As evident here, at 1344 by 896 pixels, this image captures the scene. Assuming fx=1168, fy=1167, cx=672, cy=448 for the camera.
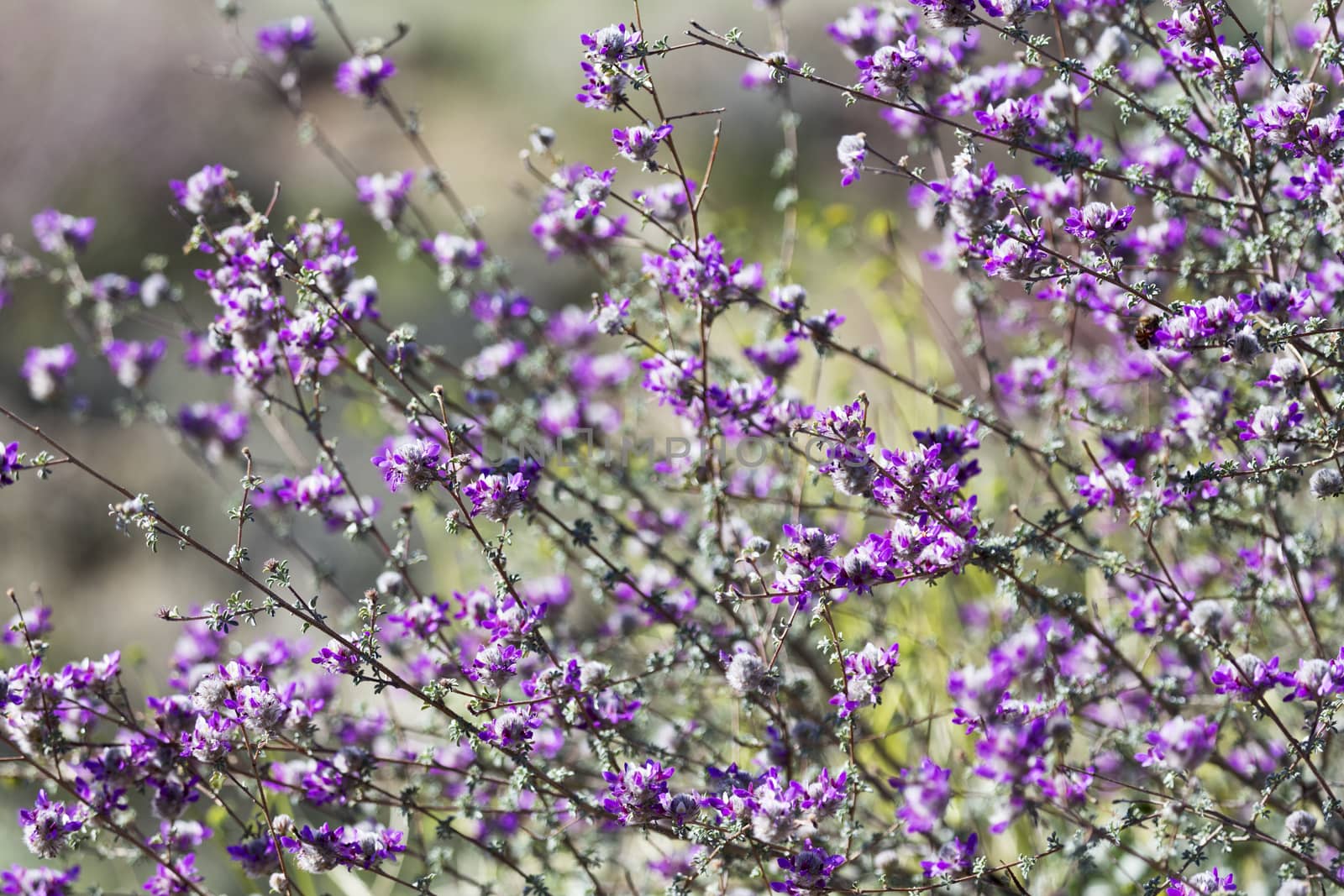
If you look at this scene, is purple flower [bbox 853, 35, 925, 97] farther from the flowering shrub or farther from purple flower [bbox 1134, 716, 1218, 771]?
purple flower [bbox 1134, 716, 1218, 771]

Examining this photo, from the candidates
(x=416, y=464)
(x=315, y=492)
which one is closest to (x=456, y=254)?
(x=315, y=492)

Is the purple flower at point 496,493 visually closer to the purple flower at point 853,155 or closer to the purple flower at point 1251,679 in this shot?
the purple flower at point 853,155

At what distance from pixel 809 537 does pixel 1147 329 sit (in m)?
0.64

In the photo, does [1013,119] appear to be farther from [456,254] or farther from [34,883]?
[34,883]

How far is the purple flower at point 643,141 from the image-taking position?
1614mm

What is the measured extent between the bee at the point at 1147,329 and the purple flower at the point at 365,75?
1.52m

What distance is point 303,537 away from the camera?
4113mm

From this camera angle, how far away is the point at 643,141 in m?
1.62

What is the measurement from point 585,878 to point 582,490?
2.67ft

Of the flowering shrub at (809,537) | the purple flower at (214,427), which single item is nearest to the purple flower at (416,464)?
the flowering shrub at (809,537)

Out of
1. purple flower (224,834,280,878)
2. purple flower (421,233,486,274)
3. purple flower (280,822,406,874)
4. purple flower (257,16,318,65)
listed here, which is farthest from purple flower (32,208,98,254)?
purple flower (280,822,406,874)

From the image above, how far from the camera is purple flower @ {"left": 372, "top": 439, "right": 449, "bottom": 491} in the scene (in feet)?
5.01

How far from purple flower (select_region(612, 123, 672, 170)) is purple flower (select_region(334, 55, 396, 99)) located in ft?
3.08

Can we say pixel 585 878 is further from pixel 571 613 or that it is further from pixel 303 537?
pixel 303 537
